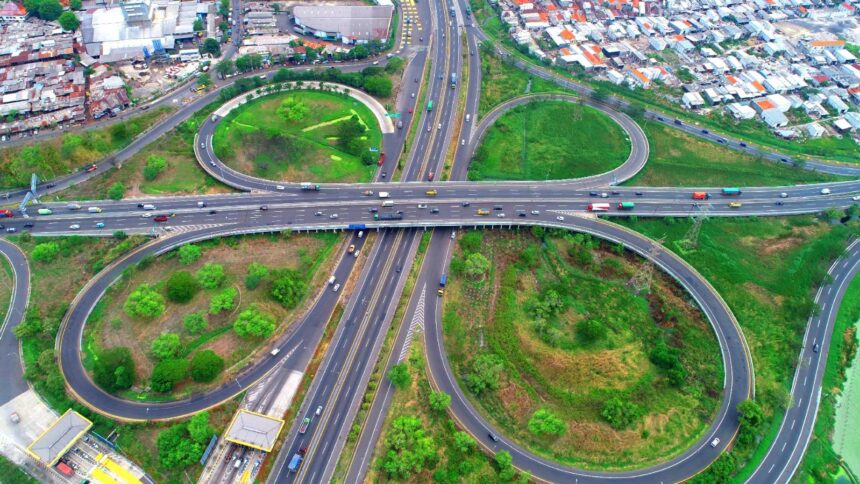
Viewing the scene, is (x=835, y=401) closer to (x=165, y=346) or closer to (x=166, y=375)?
(x=166, y=375)

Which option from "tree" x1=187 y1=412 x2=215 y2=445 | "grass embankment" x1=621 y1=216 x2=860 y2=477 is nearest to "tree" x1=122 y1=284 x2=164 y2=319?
"tree" x1=187 y1=412 x2=215 y2=445

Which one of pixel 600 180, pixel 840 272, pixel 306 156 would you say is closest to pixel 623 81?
pixel 600 180

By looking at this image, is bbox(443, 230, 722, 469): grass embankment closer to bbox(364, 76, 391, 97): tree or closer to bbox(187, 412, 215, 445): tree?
bbox(187, 412, 215, 445): tree

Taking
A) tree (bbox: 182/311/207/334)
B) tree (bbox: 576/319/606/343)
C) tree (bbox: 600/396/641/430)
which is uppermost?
tree (bbox: 576/319/606/343)

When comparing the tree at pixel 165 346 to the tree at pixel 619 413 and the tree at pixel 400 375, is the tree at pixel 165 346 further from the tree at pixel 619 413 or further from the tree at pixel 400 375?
the tree at pixel 619 413

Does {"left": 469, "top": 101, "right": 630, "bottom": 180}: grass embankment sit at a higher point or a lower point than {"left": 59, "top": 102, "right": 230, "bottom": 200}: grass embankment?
higher

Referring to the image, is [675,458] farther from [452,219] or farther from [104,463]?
[104,463]
